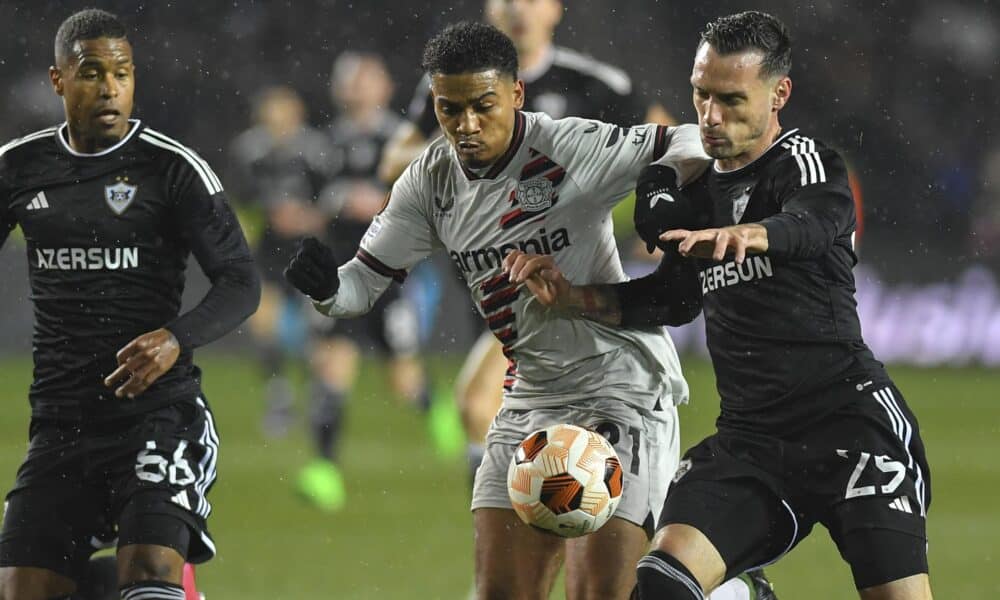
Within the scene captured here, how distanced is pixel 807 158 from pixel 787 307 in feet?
1.27

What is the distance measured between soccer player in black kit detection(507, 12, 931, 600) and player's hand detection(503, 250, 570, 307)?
31 centimetres

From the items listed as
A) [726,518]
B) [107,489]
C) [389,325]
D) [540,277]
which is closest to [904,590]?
[726,518]

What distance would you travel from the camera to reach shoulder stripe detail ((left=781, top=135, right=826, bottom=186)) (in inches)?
155

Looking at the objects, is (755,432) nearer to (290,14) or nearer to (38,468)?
(38,468)

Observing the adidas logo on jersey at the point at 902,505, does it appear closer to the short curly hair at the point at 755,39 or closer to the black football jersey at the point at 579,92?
the short curly hair at the point at 755,39

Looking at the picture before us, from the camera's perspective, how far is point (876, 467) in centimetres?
394

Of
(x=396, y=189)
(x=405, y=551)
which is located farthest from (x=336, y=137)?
(x=396, y=189)

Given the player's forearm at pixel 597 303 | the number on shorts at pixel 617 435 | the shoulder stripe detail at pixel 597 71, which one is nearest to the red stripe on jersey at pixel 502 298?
the player's forearm at pixel 597 303

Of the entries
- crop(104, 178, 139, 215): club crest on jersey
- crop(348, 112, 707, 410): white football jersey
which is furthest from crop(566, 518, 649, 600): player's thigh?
crop(104, 178, 139, 215): club crest on jersey

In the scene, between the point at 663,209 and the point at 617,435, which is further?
the point at 617,435

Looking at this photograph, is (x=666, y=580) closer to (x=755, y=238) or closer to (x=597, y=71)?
(x=755, y=238)

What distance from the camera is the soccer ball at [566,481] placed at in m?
4.13

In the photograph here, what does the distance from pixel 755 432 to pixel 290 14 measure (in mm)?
15282

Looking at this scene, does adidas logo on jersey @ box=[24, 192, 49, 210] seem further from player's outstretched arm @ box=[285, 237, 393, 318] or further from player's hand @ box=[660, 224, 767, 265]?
player's hand @ box=[660, 224, 767, 265]
